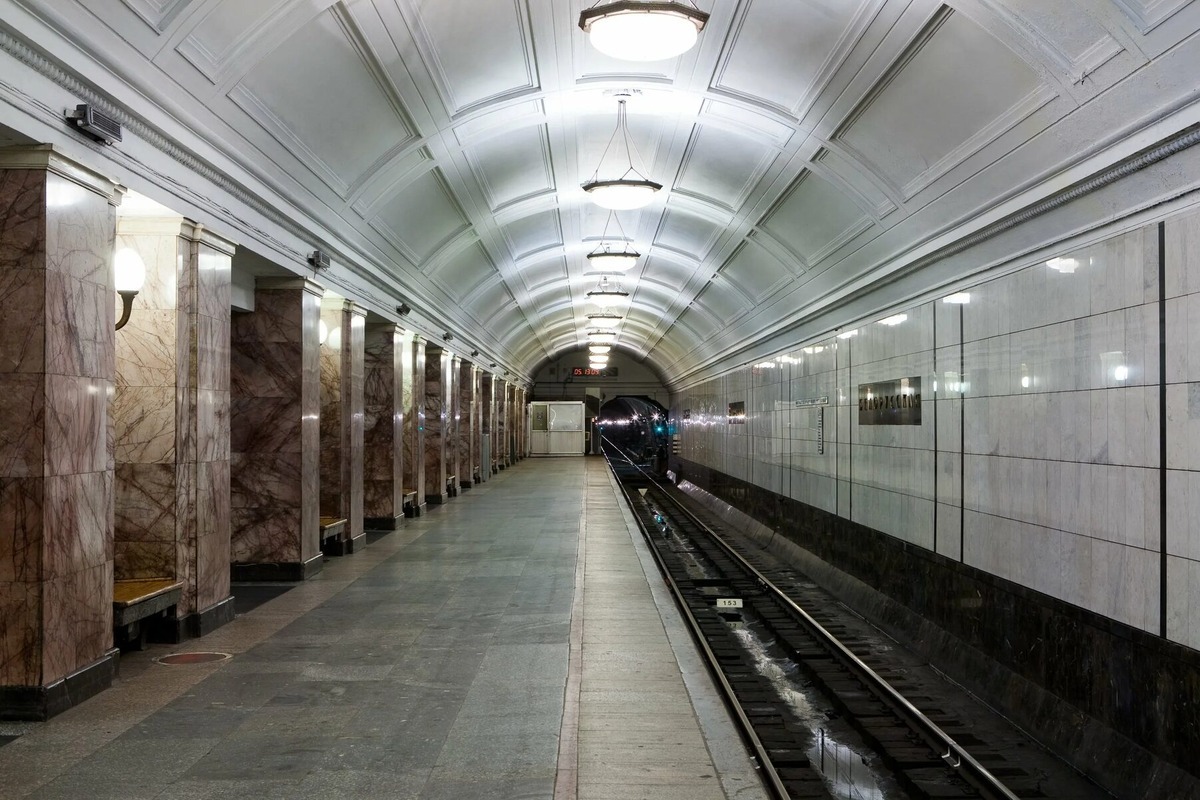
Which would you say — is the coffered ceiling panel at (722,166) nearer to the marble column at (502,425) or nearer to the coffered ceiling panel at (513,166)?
the coffered ceiling panel at (513,166)

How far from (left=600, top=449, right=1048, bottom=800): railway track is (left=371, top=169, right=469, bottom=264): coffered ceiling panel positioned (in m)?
5.67

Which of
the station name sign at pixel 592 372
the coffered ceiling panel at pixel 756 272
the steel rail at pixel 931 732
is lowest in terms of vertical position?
the steel rail at pixel 931 732

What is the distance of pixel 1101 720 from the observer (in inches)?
231

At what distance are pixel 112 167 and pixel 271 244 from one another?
285 centimetres

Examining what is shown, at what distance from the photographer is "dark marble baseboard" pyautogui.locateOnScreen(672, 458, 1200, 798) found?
5.13m

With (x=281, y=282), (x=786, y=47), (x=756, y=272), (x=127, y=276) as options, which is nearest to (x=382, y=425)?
(x=281, y=282)

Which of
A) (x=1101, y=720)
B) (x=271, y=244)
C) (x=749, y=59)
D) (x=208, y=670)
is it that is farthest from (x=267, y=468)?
(x=1101, y=720)

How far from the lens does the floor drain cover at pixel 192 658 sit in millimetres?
6336

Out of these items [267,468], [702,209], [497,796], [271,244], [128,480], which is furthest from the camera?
[702,209]

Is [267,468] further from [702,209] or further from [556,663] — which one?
[702,209]

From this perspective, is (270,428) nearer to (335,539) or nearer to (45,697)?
(335,539)

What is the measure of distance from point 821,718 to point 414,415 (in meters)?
9.30

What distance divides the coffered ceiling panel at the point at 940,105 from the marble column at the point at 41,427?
5.83 meters

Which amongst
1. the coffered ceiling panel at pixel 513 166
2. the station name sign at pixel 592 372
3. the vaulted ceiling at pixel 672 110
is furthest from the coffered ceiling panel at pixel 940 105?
the station name sign at pixel 592 372
